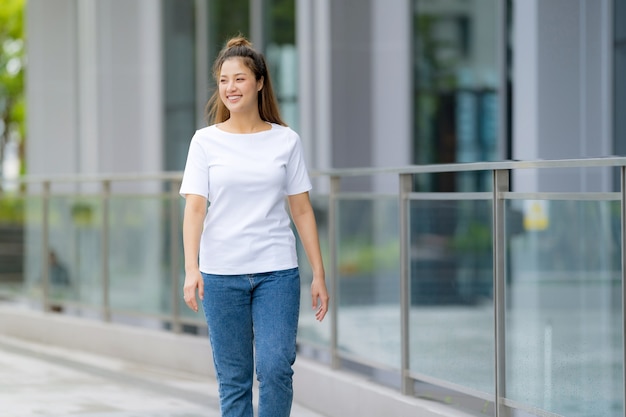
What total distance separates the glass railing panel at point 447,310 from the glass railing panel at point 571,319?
19cm

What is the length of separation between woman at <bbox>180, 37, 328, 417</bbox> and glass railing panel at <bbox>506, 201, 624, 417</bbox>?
1.23 m

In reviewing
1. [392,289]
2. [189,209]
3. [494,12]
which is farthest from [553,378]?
[494,12]

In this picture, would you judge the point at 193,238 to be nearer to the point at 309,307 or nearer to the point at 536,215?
the point at 536,215

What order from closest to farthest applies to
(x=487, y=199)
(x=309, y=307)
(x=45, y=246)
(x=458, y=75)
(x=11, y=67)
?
(x=487, y=199) < (x=309, y=307) < (x=45, y=246) < (x=458, y=75) < (x=11, y=67)

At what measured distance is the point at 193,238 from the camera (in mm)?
4609

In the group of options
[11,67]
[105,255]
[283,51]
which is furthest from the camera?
[11,67]

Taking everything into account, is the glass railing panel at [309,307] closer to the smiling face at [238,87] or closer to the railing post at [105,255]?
the railing post at [105,255]

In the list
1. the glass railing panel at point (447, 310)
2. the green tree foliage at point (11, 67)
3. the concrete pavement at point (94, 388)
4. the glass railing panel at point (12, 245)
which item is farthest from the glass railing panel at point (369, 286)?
the green tree foliage at point (11, 67)

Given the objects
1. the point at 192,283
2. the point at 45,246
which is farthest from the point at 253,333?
the point at 45,246

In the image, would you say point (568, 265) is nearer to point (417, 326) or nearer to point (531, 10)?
point (417, 326)

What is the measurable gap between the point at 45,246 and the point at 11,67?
115 feet

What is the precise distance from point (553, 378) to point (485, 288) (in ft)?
6.20

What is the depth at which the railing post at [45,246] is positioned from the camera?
11231 mm

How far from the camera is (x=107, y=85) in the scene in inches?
722
